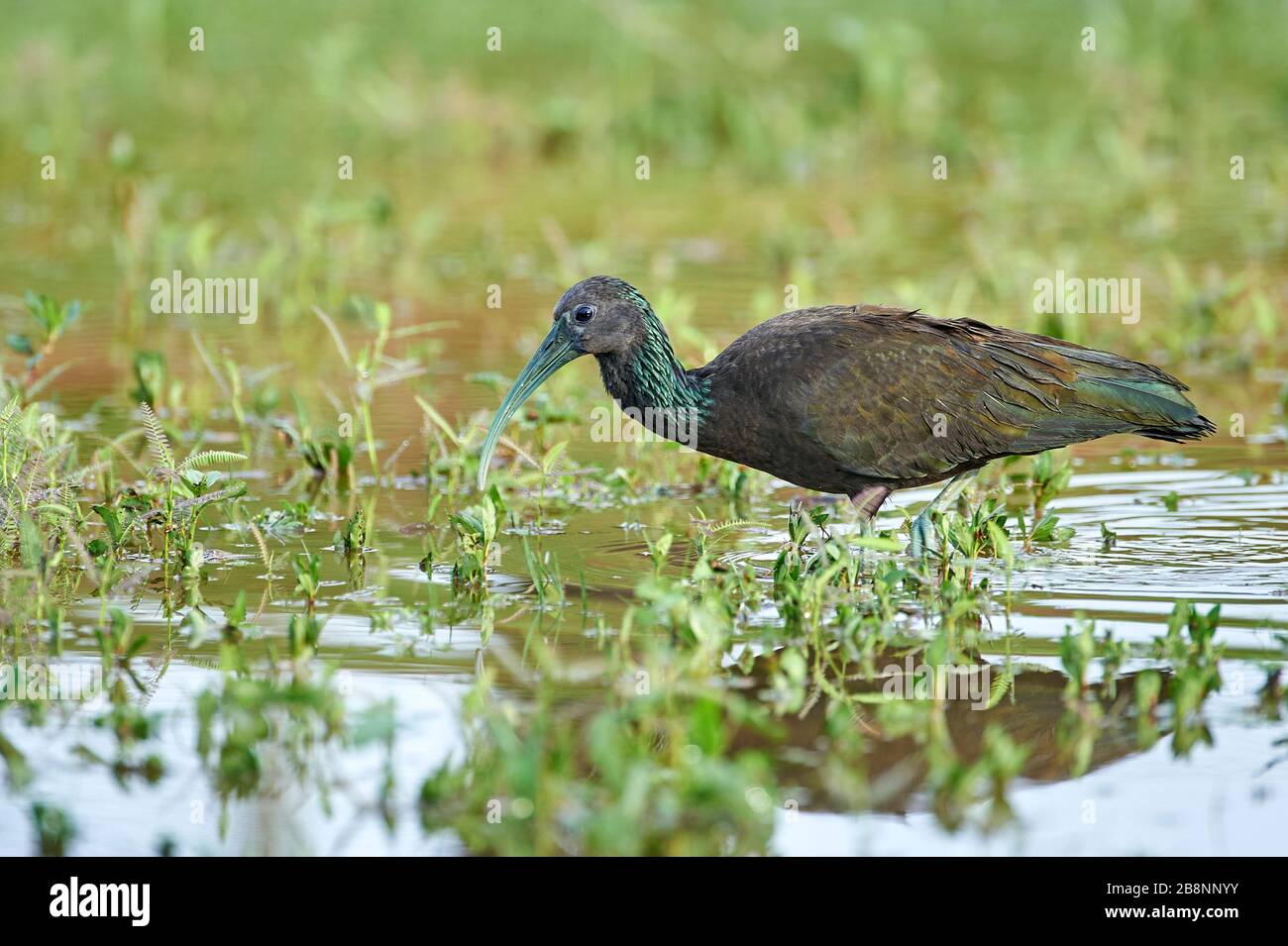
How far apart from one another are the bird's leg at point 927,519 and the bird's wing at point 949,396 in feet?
0.50

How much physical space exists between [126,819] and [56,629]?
1.21 meters

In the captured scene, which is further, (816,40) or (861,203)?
(816,40)

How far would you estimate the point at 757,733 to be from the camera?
5.37 m

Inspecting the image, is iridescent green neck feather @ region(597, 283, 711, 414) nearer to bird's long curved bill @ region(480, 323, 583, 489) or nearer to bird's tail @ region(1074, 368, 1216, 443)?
bird's long curved bill @ region(480, 323, 583, 489)
